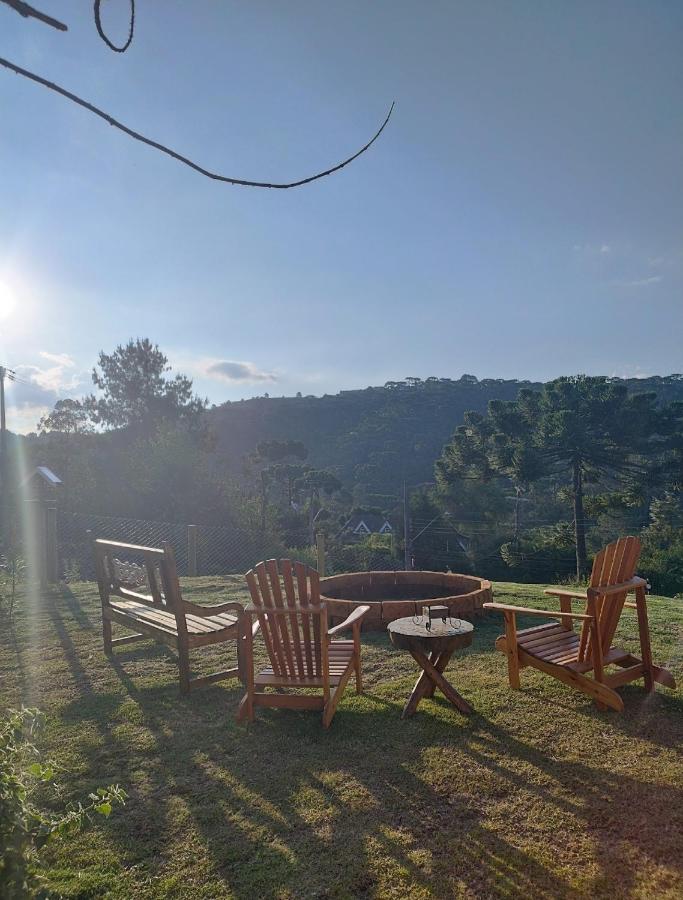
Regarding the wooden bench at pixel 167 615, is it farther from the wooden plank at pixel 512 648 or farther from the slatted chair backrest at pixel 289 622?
the wooden plank at pixel 512 648

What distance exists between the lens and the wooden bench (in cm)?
391

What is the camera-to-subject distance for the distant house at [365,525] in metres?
40.4

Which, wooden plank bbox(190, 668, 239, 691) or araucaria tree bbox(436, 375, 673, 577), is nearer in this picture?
wooden plank bbox(190, 668, 239, 691)

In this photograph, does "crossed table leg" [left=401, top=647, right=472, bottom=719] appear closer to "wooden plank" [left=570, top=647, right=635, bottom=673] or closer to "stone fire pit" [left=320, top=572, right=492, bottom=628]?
"wooden plank" [left=570, top=647, right=635, bottom=673]

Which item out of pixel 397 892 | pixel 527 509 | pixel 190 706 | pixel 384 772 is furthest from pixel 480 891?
pixel 527 509

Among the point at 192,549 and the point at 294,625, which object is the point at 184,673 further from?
the point at 192,549

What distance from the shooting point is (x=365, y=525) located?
45812mm

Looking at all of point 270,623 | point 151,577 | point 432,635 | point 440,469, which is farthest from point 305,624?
point 440,469

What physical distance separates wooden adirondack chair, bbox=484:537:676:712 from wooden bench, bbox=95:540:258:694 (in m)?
1.74

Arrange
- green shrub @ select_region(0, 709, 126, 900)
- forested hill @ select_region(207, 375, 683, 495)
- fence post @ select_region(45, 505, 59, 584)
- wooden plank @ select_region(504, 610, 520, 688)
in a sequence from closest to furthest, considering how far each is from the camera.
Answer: green shrub @ select_region(0, 709, 126, 900), wooden plank @ select_region(504, 610, 520, 688), fence post @ select_region(45, 505, 59, 584), forested hill @ select_region(207, 375, 683, 495)

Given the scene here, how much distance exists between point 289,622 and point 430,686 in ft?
3.26

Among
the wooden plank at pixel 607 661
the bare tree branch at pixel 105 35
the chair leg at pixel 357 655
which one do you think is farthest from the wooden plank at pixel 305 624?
the bare tree branch at pixel 105 35

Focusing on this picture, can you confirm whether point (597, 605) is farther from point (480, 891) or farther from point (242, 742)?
point (242, 742)

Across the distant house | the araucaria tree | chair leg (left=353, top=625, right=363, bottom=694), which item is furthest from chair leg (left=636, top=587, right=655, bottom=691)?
the distant house
